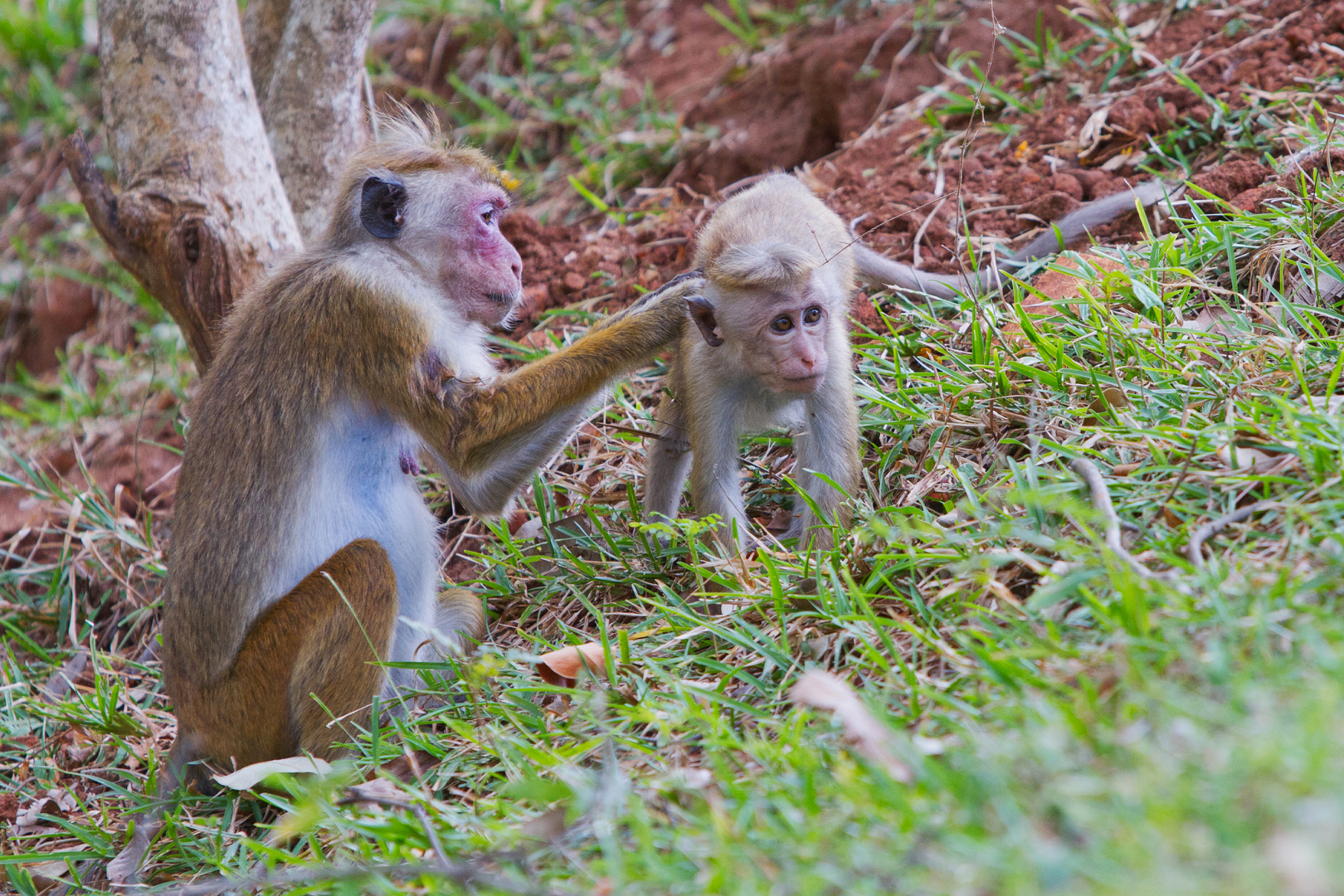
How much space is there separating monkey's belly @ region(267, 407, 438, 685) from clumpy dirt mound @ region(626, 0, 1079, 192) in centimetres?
336

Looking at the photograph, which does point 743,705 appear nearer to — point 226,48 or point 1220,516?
point 1220,516

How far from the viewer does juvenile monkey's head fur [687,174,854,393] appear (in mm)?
4090

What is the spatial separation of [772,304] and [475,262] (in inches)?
46.9

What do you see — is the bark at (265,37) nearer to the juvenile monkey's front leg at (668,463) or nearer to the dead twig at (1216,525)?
the juvenile monkey's front leg at (668,463)

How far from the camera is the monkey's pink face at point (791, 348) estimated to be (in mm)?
4070

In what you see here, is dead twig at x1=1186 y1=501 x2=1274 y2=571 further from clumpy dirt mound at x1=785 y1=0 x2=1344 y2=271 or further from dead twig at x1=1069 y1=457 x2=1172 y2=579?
clumpy dirt mound at x1=785 y1=0 x2=1344 y2=271

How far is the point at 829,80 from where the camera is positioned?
284 inches

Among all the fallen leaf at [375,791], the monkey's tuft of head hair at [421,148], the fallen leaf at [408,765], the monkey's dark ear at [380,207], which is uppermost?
the monkey's tuft of head hair at [421,148]

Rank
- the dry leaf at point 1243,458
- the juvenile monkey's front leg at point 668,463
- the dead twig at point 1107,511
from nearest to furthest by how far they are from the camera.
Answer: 1. the dead twig at point 1107,511
2. the dry leaf at point 1243,458
3. the juvenile monkey's front leg at point 668,463

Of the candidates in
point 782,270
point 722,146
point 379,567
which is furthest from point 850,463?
point 722,146

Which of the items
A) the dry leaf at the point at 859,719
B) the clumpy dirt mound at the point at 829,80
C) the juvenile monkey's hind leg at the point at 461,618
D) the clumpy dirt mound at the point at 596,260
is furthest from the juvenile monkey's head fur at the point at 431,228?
the clumpy dirt mound at the point at 829,80

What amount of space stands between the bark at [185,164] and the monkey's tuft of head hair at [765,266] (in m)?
2.47

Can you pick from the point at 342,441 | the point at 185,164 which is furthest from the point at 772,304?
the point at 185,164

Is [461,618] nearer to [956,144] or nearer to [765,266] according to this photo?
[765,266]
